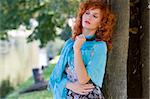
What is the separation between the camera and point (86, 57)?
3266 millimetres

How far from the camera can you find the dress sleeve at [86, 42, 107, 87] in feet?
10.6

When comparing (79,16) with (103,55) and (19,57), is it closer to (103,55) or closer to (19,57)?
(103,55)

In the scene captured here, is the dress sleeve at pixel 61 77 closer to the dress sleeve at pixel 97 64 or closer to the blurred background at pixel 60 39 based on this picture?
the dress sleeve at pixel 97 64

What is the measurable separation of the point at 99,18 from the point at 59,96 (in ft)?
2.07

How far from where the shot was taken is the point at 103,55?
326 cm

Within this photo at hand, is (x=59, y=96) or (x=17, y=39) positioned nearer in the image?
(x=59, y=96)

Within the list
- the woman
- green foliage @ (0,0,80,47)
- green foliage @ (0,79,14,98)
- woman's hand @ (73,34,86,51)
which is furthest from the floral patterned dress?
green foliage @ (0,79,14,98)

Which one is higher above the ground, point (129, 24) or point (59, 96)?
point (129, 24)

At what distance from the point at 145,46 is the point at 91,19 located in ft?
2.43

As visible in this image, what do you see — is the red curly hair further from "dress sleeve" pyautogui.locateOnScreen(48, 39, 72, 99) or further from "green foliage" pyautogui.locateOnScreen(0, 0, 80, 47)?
"green foliage" pyautogui.locateOnScreen(0, 0, 80, 47)

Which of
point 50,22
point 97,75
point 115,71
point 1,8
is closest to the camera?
point 97,75

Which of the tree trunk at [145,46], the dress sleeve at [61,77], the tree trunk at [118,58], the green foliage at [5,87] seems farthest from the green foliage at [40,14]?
the green foliage at [5,87]

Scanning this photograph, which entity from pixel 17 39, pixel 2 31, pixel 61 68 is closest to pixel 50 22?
pixel 2 31

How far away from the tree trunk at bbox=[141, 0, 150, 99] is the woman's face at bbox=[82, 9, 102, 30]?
2.07 feet
